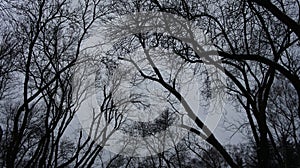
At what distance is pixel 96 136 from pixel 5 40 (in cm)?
615

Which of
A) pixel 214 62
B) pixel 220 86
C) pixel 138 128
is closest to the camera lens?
pixel 214 62

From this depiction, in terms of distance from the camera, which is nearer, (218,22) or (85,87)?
(218,22)

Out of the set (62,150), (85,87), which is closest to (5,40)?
(85,87)

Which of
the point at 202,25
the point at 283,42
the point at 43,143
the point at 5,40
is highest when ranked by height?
the point at 5,40

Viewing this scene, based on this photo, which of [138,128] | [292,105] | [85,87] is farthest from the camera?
[138,128]

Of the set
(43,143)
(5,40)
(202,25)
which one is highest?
(5,40)

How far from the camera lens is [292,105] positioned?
52.6 ft

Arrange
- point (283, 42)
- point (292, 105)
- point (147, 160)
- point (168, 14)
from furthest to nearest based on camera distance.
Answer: point (147, 160) → point (292, 105) → point (283, 42) → point (168, 14)

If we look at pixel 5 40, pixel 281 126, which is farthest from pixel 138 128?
pixel 5 40

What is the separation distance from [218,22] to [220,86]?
206 centimetres

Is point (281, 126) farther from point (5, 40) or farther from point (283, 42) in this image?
point (5, 40)

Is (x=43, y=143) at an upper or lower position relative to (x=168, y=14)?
lower

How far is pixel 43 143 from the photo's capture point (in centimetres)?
955

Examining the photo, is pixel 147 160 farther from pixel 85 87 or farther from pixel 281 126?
pixel 85 87
